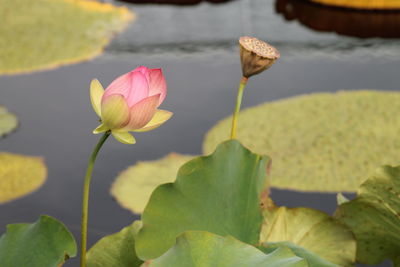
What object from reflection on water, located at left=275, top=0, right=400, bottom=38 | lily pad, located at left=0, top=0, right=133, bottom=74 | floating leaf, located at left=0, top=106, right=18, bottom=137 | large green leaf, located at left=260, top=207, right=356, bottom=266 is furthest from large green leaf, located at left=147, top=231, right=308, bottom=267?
reflection on water, located at left=275, top=0, right=400, bottom=38

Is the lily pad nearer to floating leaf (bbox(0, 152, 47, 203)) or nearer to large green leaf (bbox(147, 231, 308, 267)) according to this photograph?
floating leaf (bbox(0, 152, 47, 203))

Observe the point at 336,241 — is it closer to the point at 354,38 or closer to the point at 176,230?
the point at 176,230

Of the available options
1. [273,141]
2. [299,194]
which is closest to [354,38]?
[273,141]

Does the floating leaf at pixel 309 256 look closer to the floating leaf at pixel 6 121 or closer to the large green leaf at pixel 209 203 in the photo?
the large green leaf at pixel 209 203

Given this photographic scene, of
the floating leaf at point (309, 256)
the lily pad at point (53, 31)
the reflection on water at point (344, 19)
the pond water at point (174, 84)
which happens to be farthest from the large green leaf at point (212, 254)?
the reflection on water at point (344, 19)

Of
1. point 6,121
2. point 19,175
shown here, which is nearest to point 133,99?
point 19,175

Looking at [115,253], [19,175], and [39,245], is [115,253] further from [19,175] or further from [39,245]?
[19,175]
